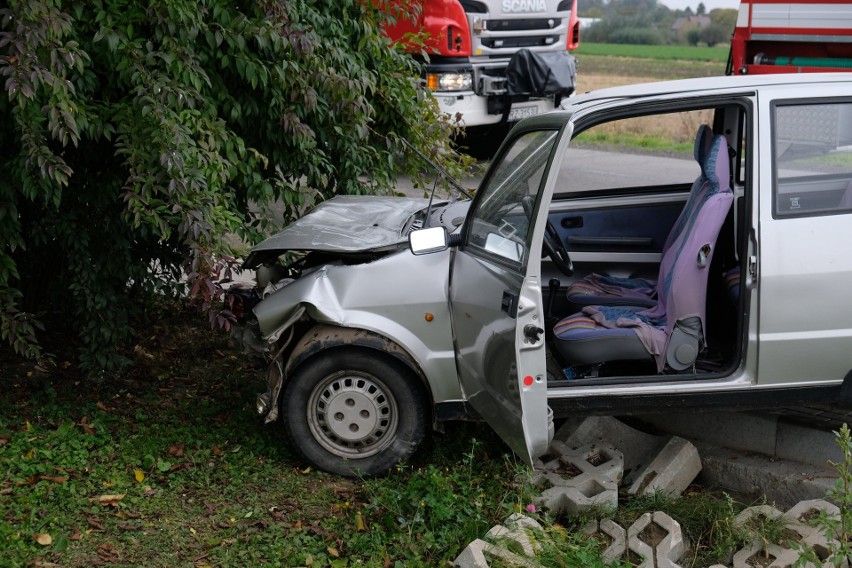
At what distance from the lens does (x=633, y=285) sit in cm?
508

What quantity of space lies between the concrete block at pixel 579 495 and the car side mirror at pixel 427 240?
1.19 metres

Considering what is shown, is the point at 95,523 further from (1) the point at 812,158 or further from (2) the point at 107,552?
(1) the point at 812,158

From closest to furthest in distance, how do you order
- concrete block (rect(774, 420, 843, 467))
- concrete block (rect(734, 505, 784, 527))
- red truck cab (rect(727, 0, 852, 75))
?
concrete block (rect(734, 505, 784, 527)) < concrete block (rect(774, 420, 843, 467)) < red truck cab (rect(727, 0, 852, 75))

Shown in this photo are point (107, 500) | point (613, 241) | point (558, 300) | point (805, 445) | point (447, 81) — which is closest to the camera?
point (107, 500)

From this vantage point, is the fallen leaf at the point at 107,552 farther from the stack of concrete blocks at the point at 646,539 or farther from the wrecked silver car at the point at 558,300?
the stack of concrete blocks at the point at 646,539

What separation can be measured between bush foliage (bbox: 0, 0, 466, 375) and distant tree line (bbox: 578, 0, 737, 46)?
177 ft

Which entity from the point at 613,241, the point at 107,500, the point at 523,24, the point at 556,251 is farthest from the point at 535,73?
the point at 107,500

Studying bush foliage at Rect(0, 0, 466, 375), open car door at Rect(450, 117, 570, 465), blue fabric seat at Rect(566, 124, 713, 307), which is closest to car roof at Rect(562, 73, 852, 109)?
open car door at Rect(450, 117, 570, 465)

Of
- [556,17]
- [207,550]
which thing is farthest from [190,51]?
[556,17]

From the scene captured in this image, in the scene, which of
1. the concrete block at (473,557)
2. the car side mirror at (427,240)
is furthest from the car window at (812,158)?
the concrete block at (473,557)

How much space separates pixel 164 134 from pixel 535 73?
7.03 m

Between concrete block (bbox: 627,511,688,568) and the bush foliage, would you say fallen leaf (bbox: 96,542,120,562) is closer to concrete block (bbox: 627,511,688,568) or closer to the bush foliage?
the bush foliage

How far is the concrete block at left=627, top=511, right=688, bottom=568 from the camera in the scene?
3.78m

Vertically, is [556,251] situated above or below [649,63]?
above
